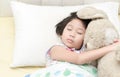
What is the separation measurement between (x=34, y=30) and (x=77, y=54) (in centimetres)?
41

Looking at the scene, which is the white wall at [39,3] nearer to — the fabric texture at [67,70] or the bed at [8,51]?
the bed at [8,51]

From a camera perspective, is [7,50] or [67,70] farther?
[7,50]

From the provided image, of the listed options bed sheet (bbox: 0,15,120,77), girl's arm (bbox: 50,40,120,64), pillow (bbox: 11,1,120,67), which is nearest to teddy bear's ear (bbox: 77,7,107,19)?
girl's arm (bbox: 50,40,120,64)

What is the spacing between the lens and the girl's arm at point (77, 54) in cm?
132

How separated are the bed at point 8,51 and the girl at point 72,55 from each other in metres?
0.19

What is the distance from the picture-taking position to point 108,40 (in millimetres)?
1312

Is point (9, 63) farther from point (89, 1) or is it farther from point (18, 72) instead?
point (89, 1)

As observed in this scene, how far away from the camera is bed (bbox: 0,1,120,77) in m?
1.63

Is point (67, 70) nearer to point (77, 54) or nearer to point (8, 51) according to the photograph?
point (77, 54)

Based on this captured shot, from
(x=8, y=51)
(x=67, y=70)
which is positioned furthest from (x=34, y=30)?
(x=67, y=70)

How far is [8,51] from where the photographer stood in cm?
176

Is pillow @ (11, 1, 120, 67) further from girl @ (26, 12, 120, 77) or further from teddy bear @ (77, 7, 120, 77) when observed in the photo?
teddy bear @ (77, 7, 120, 77)

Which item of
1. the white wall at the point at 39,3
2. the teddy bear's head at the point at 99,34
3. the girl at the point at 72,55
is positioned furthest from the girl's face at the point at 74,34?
the white wall at the point at 39,3

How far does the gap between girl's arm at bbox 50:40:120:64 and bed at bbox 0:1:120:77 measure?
0.26 meters
